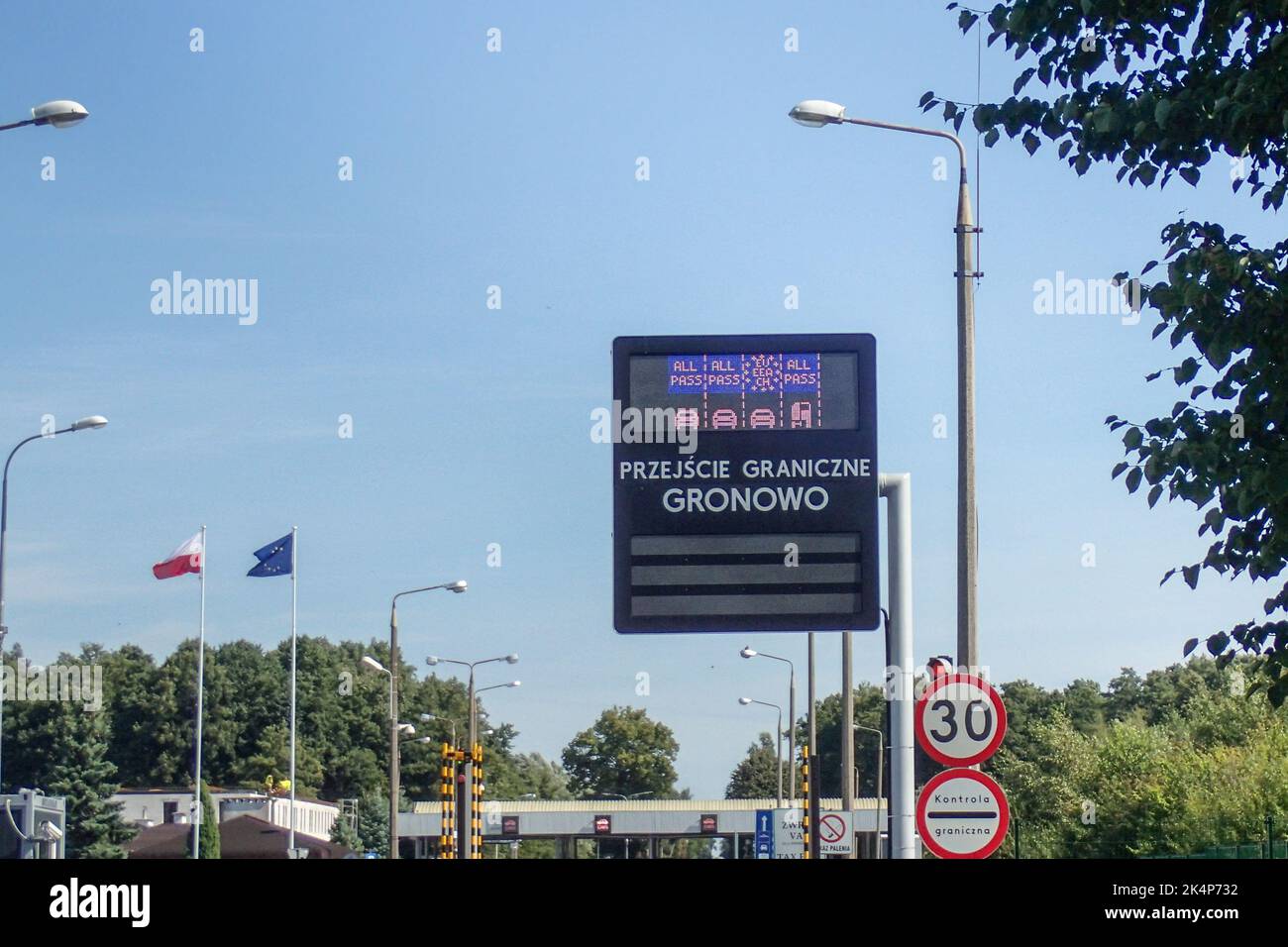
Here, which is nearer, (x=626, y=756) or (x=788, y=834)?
(x=788, y=834)

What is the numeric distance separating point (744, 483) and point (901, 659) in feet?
6.55

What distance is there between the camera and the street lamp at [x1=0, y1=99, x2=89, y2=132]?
19984mm

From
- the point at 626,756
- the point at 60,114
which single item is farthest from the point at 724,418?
the point at 626,756

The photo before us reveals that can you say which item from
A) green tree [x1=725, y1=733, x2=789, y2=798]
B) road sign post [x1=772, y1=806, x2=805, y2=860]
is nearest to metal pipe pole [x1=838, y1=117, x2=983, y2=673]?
road sign post [x1=772, y1=806, x2=805, y2=860]

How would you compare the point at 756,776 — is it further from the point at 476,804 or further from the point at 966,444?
the point at 966,444

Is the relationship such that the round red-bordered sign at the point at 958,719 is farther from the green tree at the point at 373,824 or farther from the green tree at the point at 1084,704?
the green tree at the point at 1084,704

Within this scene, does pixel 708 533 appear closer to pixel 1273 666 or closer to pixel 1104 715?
pixel 1273 666

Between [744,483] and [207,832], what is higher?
[744,483]

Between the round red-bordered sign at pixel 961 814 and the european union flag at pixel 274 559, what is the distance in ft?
95.6

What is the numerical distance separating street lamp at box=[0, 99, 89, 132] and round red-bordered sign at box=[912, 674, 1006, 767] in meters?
13.3

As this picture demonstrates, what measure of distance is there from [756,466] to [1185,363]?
10.5 ft

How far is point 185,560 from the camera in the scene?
1467 inches

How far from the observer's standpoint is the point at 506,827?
66125 millimetres

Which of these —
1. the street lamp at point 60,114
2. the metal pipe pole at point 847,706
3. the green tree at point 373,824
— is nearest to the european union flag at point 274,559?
the metal pipe pole at point 847,706
